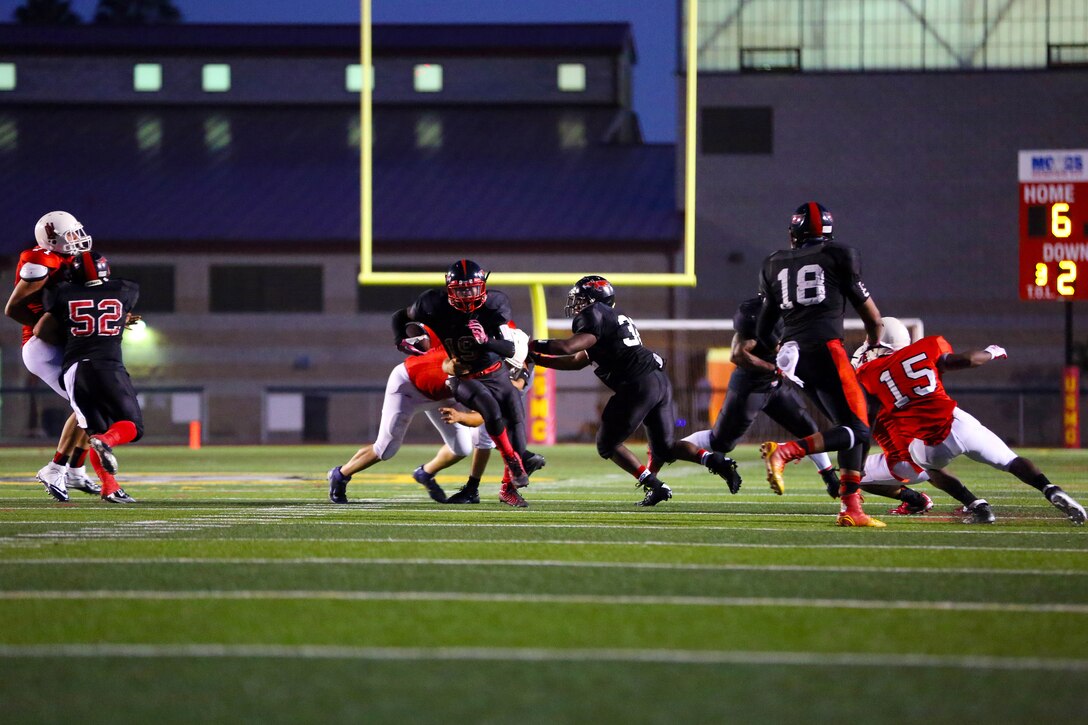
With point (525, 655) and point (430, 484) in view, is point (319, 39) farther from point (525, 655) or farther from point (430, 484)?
point (525, 655)

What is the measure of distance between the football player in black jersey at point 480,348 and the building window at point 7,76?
2887cm

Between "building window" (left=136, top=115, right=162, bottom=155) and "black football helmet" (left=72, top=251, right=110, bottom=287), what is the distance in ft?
82.3

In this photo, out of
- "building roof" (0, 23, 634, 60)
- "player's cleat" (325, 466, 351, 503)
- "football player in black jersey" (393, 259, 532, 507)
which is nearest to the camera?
"football player in black jersey" (393, 259, 532, 507)

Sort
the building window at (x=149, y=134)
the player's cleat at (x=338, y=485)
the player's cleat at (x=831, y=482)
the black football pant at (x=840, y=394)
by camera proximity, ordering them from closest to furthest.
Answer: the black football pant at (x=840, y=394) → the player's cleat at (x=831, y=482) → the player's cleat at (x=338, y=485) → the building window at (x=149, y=134)

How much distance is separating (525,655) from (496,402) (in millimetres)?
5313

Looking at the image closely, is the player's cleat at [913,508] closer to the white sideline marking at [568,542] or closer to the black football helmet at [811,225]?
the white sideline marking at [568,542]

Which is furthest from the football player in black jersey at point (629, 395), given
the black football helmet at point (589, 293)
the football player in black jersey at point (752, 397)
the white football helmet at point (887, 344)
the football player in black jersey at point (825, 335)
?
the football player in black jersey at point (825, 335)

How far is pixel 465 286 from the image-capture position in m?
8.98

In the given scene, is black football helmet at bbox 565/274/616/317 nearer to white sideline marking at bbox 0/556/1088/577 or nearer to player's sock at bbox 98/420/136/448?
player's sock at bbox 98/420/136/448

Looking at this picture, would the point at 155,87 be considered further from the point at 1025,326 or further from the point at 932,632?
the point at 932,632

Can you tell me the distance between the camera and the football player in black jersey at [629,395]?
30.6 ft

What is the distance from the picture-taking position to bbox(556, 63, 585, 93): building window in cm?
3409

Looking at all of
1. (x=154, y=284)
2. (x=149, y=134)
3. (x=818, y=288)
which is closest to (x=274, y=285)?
(x=154, y=284)

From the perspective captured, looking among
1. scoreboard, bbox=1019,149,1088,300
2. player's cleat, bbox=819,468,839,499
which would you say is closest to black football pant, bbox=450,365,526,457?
player's cleat, bbox=819,468,839,499
